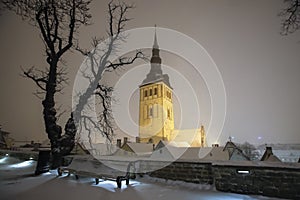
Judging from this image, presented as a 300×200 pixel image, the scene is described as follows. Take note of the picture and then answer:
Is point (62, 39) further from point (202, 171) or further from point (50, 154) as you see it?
point (202, 171)

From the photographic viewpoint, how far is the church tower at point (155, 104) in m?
43.8

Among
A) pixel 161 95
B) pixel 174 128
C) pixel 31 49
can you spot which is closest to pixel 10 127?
pixel 31 49

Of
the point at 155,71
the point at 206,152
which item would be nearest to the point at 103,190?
the point at 206,152

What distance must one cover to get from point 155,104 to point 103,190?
137 feet

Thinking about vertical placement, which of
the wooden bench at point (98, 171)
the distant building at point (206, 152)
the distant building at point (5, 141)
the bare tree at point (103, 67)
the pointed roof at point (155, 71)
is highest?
the pointed roof at point (155, 71)

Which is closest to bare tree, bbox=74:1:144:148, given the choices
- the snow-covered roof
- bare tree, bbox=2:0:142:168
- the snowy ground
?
bare tree, bbox=2:0:142:168

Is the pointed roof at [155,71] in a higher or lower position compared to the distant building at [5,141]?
higher

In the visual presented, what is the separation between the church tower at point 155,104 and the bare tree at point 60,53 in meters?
33.0

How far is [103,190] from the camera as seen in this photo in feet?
16.8

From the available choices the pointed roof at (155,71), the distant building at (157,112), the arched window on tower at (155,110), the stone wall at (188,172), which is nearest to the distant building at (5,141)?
the stone wall at (188,172)

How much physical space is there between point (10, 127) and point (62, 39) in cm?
643

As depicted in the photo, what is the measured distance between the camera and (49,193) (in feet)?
15.9

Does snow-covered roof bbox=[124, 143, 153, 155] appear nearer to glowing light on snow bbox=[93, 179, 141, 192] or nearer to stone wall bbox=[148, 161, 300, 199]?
glowing light on snow bbox=[93, 179, 141, 192]

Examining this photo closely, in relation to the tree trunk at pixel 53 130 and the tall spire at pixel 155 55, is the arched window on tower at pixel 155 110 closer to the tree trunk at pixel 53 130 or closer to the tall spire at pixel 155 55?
the tall spire at pixel 155 55
